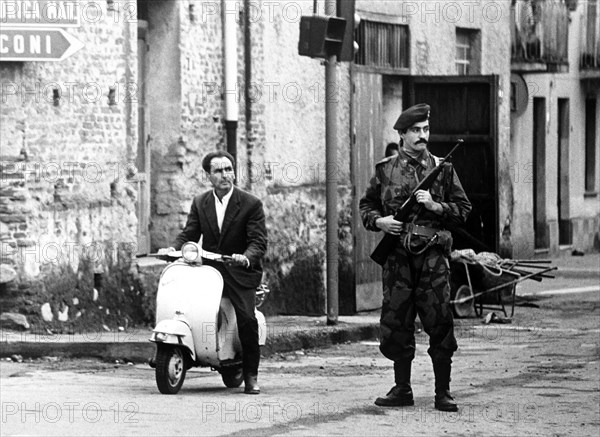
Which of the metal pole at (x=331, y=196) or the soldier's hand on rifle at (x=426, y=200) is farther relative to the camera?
the metal pole at (x=331, y=196)

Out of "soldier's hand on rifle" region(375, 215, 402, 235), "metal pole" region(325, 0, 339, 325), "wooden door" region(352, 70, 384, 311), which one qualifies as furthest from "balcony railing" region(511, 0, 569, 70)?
"soldier's hand on rifle" region(375, 215, 402, 235)

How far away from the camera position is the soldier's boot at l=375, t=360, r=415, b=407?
11367 mm

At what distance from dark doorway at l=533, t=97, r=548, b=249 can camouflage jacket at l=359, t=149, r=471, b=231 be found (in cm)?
2084

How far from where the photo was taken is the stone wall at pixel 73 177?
15.0m

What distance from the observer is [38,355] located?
14242 millimetres

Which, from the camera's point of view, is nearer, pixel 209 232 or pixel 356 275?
pixel 209 232

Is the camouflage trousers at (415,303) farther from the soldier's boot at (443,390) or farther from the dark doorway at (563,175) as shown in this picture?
the dark doorway at (563,175)

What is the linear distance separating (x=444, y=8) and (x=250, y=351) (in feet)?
41.5

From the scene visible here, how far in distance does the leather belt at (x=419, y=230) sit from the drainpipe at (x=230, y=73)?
6.98 m

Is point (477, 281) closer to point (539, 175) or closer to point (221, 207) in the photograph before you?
point (221, 207)

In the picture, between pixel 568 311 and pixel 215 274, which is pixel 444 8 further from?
pixel 215 274

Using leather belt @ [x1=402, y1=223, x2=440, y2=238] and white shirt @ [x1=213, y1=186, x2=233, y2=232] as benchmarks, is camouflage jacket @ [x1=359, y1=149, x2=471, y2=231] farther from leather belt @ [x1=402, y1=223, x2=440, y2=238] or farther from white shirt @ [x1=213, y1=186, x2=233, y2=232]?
white shirt @ [x1=213, y1=186, x2=233, y2=232]

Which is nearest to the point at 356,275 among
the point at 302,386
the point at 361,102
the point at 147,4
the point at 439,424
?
the point at 361,102

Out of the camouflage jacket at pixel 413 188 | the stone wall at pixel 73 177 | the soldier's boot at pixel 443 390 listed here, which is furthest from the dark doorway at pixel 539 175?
the soldier's boot at pixel 443 390
